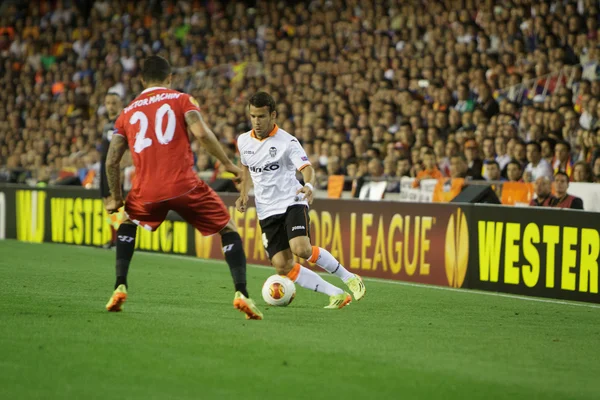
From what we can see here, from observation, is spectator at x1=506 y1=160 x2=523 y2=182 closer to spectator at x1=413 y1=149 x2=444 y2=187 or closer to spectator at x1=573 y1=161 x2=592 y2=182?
spectator at x1=573 y1=161 x2=592 y2=182

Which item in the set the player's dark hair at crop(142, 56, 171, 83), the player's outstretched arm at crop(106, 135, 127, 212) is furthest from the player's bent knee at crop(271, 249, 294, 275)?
the player's dark hair at crop(142, 56, 171, 83)

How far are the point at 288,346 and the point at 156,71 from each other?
8.94 feet

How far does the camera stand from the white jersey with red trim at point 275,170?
389 inches

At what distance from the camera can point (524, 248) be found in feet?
41.2

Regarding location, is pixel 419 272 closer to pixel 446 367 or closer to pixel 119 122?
pixel 119 122

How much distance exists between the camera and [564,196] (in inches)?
504

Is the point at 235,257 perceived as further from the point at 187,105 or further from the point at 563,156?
the point at 563,156

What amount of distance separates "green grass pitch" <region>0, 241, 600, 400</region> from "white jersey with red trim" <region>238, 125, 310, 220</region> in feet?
3.22

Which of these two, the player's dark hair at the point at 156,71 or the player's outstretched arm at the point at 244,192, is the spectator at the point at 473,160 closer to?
the player's outstretched arm at the point at 244,192

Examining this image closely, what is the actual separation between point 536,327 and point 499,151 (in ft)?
23.5

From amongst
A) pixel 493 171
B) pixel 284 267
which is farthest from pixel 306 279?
pixel 493 171

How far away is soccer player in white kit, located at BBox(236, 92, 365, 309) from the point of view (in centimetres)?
976

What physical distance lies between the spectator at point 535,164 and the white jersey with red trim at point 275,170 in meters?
5.78

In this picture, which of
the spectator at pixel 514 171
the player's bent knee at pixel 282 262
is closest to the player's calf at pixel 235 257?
the player's bent knee at pixel 282 262
